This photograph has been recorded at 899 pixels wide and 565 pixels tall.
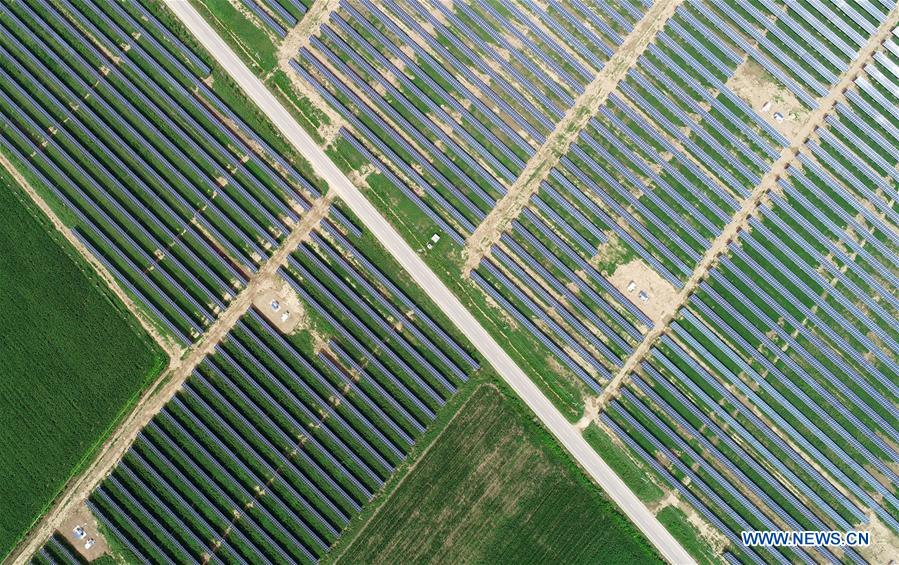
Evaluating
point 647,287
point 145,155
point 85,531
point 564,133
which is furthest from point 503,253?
point 85,531

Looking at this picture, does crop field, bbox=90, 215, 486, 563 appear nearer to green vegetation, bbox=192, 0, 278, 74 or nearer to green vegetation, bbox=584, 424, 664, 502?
green vegetation, bbox=584, 424, 664, 502

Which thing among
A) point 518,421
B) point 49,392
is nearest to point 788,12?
point 518,421

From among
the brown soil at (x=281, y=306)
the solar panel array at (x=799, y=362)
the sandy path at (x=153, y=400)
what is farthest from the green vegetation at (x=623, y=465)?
the sandy path at (x=153, y=400)

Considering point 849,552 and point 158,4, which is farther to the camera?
point 158,4

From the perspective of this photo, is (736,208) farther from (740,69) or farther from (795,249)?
(740,69)

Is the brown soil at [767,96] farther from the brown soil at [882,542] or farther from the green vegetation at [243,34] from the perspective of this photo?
the green vegetation at [243,34]

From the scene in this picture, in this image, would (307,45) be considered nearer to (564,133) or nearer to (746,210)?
(564,133)

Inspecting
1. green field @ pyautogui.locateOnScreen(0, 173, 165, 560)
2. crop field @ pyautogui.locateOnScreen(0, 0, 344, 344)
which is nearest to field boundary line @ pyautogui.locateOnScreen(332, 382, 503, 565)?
crop field @ pyautogui.locateOnScreen(0, 0, 344, 344)
